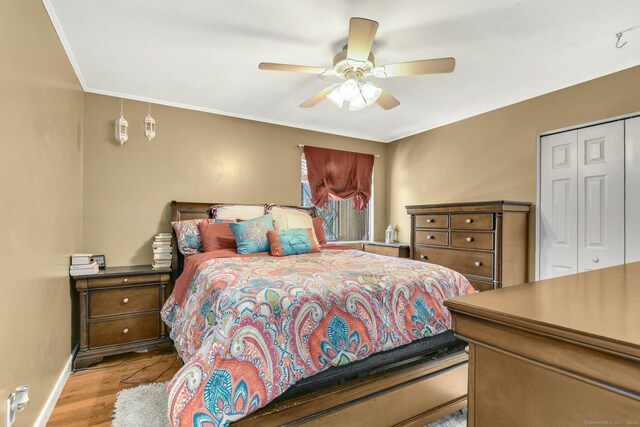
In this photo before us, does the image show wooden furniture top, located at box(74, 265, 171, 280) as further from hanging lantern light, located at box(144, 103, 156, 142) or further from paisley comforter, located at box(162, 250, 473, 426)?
hanging lantern light, located at box(144, 103, 156, 142)

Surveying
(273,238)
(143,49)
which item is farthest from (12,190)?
(273,238)

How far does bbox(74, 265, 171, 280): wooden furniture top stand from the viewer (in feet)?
8.62

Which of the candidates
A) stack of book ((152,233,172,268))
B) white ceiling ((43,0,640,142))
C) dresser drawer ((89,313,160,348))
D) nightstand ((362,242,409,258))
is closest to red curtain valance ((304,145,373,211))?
nightstand ((362,242,409,258))

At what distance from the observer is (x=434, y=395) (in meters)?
1.77

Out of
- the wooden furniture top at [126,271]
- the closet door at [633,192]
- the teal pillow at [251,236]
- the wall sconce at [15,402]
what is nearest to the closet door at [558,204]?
the closet door at [633,192]

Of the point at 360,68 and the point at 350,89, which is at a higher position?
the point at 360,68

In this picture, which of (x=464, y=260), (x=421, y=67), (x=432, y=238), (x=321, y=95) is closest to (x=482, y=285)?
(x=464, y=260)

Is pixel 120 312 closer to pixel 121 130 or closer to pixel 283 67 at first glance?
pixel 121 130

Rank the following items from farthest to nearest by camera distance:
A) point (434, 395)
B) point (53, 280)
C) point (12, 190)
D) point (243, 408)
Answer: point (53, 280), point (434, 395), point (12, 190), point (243, 408)

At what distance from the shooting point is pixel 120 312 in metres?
2.74

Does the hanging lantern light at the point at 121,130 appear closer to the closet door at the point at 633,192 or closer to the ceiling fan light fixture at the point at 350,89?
the ceiling fan light fixture at the point at 350,89

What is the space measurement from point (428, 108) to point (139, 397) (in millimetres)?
3767

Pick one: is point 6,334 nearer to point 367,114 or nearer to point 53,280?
point 53,280

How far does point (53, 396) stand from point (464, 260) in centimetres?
347
